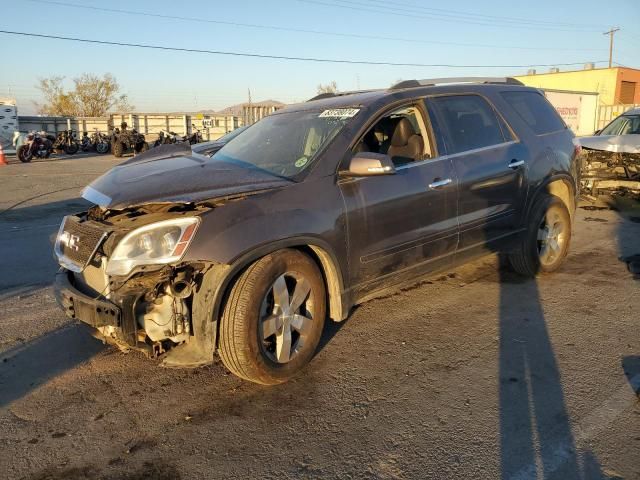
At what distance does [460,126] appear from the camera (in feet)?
15.4

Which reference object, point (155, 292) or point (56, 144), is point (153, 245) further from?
point (56, 144)

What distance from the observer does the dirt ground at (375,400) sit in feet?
8.93

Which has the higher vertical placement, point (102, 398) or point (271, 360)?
point (271, 360)

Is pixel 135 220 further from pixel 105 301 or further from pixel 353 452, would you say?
pixel 353 452

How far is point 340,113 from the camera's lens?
4246 mm

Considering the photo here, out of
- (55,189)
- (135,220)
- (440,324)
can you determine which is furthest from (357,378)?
(55,189)

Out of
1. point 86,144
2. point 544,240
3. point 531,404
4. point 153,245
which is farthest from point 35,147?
point 531,404

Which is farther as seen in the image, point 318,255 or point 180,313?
point 318,255

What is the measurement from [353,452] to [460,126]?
119 inches

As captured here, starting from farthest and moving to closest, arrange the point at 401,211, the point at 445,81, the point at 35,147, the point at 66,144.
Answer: the point at 66,144
the point at 35,147
the point at 445,81
the point at 401,211

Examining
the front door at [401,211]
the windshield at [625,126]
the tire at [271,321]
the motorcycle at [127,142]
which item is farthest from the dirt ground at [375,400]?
the motorcycle at [127,142]

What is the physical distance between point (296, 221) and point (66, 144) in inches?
1070

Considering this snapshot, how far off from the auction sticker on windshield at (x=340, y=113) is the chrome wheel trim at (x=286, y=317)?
1.40m

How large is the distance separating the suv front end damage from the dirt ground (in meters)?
0.45
